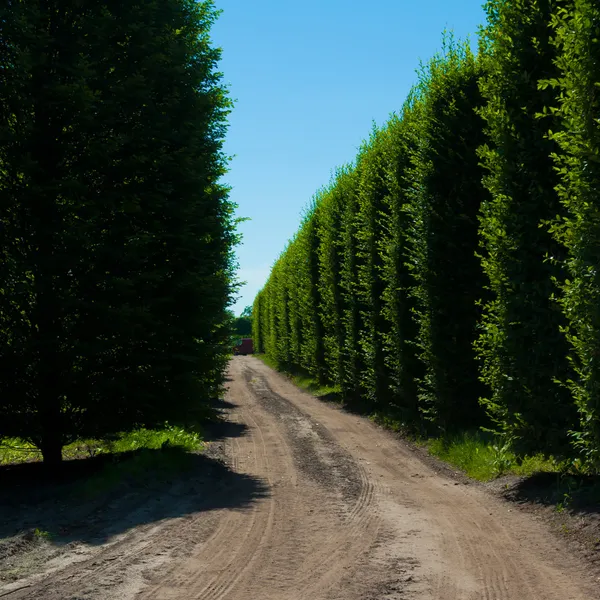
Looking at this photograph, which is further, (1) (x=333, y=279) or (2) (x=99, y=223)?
(1) (x=333, y=279)

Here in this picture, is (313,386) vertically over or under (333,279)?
under

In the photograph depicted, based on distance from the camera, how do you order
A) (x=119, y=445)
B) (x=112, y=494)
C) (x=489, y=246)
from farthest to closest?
(x=119, y=445) < (x=489, y=246) < (x=112, y=494)

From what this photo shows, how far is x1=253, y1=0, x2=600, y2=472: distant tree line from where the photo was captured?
744 centimetres

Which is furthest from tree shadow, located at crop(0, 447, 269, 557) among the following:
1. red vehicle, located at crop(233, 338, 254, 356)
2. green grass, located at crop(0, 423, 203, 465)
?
red vehicle, located at crop(233, 338, 254, 356)

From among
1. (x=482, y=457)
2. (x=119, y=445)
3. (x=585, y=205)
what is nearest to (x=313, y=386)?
(x=119, y=445)

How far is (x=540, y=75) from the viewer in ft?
29.6

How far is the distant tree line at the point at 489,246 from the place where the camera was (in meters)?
7.44

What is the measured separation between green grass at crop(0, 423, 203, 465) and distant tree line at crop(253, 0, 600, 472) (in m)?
5.54

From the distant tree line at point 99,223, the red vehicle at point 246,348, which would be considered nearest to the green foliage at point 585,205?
the distant tree line at point 99,223

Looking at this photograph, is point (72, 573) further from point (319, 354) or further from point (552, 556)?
point (319, 354)

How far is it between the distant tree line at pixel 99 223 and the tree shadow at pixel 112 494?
2.35 feet

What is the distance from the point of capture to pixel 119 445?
12742 millimetres

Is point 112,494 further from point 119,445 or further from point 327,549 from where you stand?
point 119,445

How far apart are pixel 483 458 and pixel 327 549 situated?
5.02 metres
